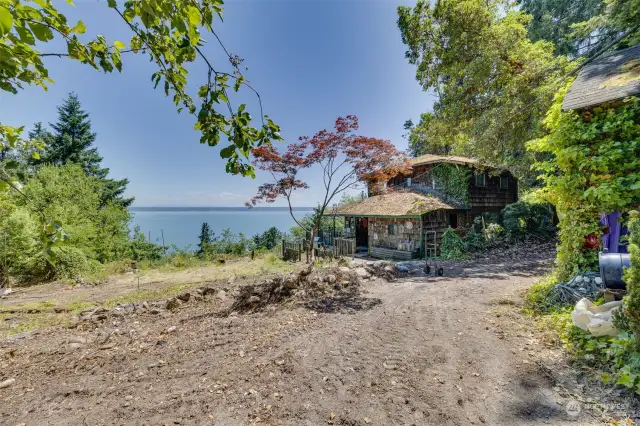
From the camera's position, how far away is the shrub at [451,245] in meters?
15.5

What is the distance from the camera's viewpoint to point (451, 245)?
15.9m

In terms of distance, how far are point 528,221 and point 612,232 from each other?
44.5 feet

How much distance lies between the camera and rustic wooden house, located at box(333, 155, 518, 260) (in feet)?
53.7

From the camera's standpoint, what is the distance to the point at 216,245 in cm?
2172

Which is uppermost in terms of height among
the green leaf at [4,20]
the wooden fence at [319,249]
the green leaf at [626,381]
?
the green leaf at [4,20]

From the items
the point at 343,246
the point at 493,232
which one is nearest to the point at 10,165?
the point at 343,246

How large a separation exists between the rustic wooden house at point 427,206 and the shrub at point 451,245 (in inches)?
19.2

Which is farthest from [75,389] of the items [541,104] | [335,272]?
[541,104]

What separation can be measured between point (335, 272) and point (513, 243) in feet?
44.2

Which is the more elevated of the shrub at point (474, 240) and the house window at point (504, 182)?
the house window at point (504, 182)

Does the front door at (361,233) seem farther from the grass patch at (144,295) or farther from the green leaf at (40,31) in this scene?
the green leaf at (40,31)

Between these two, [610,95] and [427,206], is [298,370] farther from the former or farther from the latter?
[427,206]

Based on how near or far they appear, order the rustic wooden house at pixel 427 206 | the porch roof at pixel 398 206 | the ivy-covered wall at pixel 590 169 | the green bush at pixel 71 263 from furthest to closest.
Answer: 1. the rustic wooden house at pixel 427 206
2. the porch roof at pixel 398 206
3. the green bush at pixel 71 263
4. the ivy-covered wall at pixel 590 169

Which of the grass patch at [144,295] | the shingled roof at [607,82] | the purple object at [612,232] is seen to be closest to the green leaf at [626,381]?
the purple object at [612,232]
